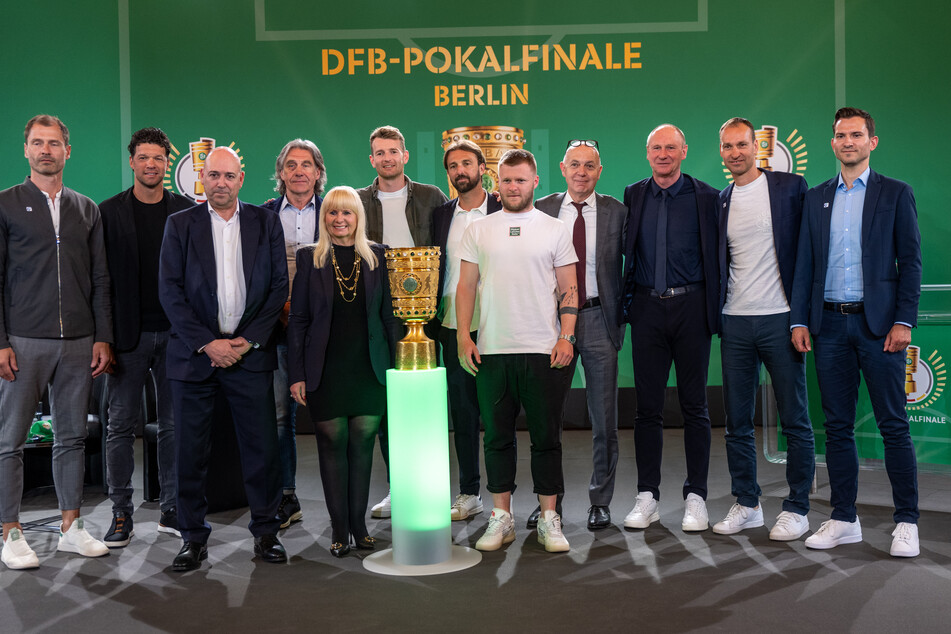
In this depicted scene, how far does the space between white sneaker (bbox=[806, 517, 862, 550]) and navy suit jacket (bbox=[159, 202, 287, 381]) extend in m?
2.38

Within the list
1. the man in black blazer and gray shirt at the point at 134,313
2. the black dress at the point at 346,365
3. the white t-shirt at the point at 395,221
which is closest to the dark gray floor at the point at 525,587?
the man in black blazer and gray shirt at the point at 134,313

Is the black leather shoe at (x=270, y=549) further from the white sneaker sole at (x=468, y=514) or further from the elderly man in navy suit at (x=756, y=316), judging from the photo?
the elderly man in navy suit at (x=756, y=316)

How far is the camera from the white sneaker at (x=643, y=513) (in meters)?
3.86

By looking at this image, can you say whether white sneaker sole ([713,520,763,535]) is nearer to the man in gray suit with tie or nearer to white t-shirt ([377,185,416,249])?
the man in gray suit with tie

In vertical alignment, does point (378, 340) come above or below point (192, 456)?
above

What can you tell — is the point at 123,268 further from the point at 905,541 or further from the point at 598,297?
the point at 905,541

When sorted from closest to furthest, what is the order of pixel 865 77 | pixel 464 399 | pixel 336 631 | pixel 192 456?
pixel 336 631
pixel 192 456
pixel 464 399
pixel 865 77

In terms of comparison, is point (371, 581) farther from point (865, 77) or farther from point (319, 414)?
point (865, 77)

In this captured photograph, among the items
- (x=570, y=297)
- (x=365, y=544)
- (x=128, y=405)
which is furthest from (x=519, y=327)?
(x=128, y=405)

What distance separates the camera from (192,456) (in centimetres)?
345

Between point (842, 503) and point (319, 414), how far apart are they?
2.23 metres

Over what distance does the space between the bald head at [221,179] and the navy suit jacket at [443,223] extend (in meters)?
1.00

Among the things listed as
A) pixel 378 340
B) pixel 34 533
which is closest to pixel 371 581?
pixel 378 340

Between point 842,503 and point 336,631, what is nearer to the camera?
point 336,631
